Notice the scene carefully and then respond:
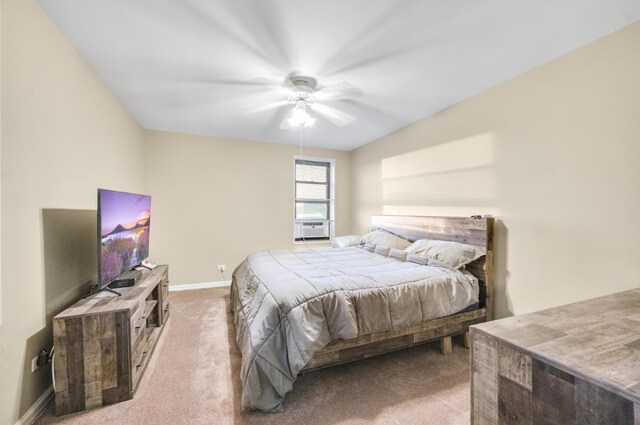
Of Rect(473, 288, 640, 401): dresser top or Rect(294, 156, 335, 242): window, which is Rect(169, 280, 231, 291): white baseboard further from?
Rect(473, 288, 640, 401): dresser top

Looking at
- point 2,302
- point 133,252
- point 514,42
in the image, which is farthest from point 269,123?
point 2,302

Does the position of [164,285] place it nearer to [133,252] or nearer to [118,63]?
[133,252]

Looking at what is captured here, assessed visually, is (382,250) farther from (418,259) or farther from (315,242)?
(315,242)

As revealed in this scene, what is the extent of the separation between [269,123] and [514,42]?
8.91 feet

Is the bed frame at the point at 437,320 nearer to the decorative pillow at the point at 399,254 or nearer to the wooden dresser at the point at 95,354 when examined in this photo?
the decorative pillow at the point at 399,254

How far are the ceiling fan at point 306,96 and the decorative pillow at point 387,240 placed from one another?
1679mm

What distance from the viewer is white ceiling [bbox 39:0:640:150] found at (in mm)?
1588

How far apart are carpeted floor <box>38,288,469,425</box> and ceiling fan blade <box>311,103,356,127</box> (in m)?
2.63

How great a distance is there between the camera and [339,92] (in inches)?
105

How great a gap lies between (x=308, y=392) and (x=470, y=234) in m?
2.07

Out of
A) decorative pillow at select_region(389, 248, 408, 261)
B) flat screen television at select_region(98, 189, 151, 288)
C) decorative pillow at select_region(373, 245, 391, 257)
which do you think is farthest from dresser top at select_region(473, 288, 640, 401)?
flat screen television at select_region(98, 189, 151, 288)

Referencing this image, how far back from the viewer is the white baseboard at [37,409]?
1.46m

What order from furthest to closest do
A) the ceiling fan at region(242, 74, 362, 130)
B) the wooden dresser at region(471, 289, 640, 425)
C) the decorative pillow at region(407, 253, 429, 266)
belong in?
the decorative pillow at region(407, 253, 429, 266) < the ceiling fan at region(242, 74, 362, 130) < the wooden dresser at region(471, 289, 640, 425)

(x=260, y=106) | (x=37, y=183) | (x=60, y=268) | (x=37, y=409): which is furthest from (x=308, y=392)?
(x=260, y=106)
